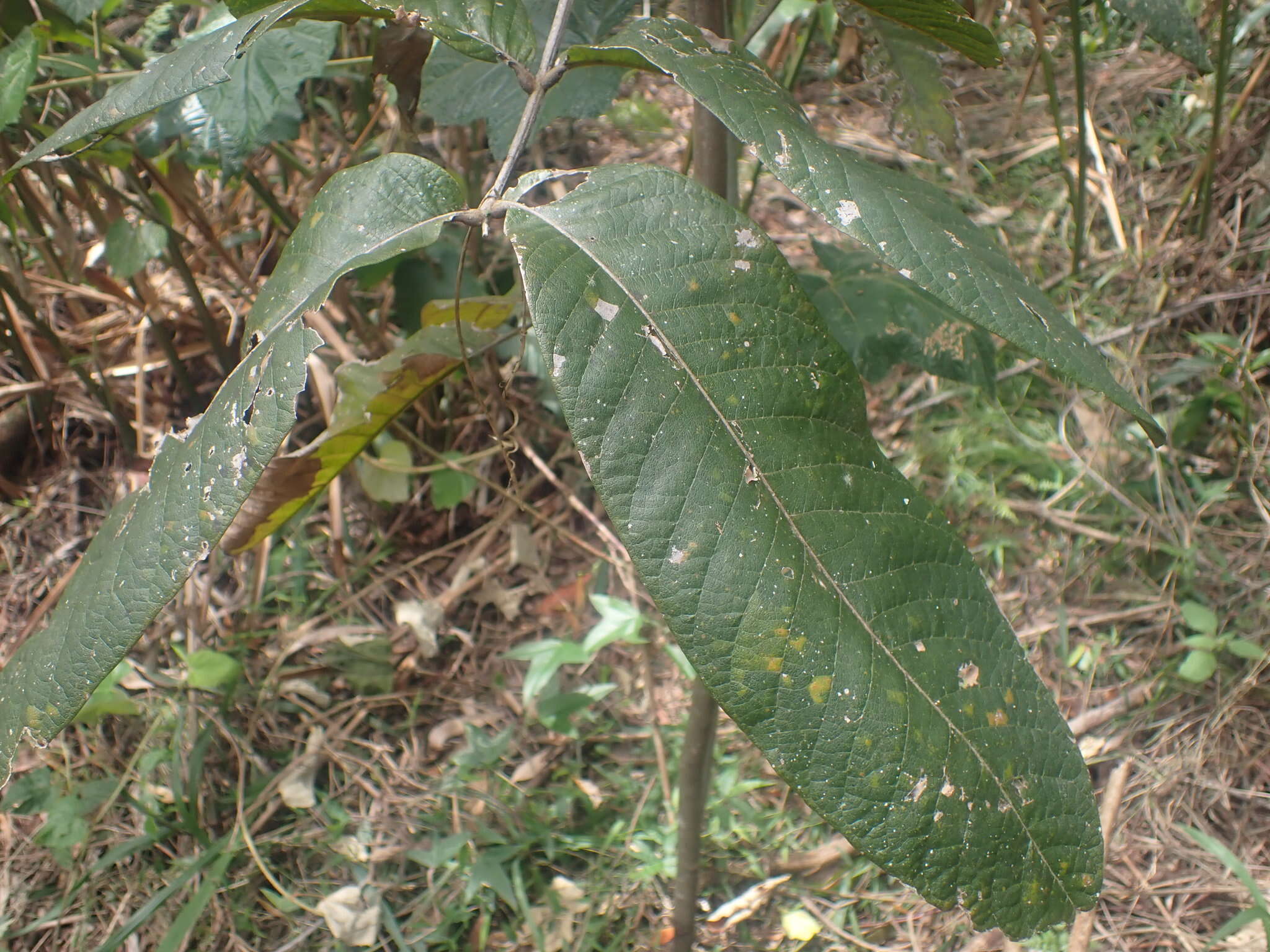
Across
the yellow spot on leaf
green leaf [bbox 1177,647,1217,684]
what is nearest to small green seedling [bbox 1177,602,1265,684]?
green leaf [bbox 1177,647,1217,684]

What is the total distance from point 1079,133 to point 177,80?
1438 mm

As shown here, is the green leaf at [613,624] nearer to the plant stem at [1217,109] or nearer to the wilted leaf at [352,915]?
the wilted leaf at [352,915]

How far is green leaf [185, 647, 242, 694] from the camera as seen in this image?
144cm

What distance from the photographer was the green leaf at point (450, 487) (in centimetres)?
169

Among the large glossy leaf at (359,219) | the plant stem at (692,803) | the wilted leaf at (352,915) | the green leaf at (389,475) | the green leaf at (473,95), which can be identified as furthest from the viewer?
the green leaf at (389,475)

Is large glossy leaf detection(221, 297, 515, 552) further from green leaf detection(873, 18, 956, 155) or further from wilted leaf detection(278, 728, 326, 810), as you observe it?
wilted leaf detection(278, 728, 326, 810)

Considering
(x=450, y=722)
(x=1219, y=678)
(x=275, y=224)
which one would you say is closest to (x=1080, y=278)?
(x=1219, y=678)

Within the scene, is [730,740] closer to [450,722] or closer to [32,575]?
[450,722]

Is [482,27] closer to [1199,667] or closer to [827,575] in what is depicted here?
[827,575]

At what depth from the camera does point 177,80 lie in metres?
0.68

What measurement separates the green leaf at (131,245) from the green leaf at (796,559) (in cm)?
112

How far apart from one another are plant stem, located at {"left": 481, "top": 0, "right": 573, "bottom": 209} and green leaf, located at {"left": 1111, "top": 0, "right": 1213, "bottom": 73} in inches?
20.4

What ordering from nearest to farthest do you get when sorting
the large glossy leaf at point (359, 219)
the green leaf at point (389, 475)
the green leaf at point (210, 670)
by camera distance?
the large glossy leaf at point (359, 219), the green leaf at point (210, 670), the green leaf at point (389, 475)

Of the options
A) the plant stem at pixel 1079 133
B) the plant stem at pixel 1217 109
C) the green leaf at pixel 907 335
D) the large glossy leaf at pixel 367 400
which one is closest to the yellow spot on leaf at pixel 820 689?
the large glossy leaf at pixel 367 400
